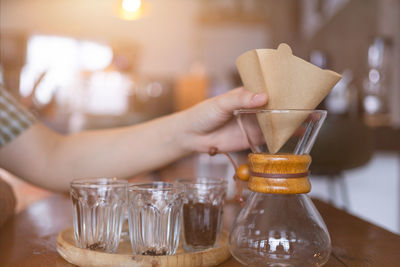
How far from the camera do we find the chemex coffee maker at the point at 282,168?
0.51m

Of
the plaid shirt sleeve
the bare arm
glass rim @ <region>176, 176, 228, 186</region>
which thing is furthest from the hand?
the plaid shirt sleeve

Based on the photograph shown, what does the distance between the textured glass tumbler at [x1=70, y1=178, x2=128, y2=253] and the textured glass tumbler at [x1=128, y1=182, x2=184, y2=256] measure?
0.03 meters

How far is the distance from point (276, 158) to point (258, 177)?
0.04m

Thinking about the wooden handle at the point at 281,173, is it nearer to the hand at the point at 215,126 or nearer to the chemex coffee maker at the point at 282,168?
the chemex coffee maker at the point at 282,168

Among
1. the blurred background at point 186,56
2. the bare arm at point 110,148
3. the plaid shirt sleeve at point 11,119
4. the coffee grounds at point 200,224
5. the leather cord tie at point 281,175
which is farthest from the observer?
the blurred background at point 186,56

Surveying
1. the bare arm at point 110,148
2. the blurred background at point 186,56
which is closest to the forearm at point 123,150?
the bare arm at point 110,148

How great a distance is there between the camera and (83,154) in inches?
36.8

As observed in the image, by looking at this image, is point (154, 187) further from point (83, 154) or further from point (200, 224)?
point (83, 154)

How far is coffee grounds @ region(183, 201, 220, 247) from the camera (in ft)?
2.01

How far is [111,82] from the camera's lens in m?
5.79

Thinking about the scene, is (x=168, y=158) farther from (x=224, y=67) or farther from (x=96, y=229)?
(x=224, y=67)

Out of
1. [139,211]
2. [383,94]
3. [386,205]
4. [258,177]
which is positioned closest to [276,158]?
[258,177]

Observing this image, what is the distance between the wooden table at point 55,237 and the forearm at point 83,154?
83mm

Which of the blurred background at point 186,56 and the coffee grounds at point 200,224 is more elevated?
the blurred background at point 186,56
